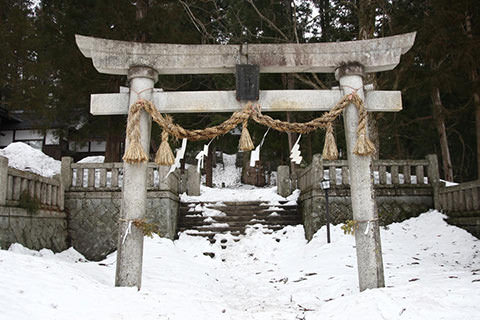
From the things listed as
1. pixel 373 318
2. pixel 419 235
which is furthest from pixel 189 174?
pixel 373 318

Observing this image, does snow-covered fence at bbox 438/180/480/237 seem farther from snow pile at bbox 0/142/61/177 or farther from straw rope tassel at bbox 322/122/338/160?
snow pile at bbox 0/142/61/177

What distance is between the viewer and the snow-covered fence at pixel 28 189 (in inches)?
273

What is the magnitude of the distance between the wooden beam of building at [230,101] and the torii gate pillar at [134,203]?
0.21 meters

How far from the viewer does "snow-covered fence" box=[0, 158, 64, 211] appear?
694 centimetres

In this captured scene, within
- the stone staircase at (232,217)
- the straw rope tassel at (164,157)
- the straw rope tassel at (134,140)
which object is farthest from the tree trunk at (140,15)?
the straw rope tassel at (164,157)

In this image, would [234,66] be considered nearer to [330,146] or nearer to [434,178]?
[330,146]

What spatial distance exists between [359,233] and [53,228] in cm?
759

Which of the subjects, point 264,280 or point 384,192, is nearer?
point 264,280

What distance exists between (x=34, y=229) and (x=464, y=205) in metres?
9.81

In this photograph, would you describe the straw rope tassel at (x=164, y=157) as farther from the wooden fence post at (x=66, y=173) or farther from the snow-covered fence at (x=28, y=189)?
the wooden fence post at (x=66, y=173)

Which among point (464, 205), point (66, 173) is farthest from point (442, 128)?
point (66, 173)

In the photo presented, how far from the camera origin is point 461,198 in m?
8.18

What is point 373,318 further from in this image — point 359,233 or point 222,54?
point 222,54

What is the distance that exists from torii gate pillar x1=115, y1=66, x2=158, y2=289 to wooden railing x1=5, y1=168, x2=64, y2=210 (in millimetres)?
3728
